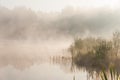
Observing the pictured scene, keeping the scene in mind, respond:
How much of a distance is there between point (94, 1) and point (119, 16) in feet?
0.85

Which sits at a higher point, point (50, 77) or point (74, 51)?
point (74, 51)

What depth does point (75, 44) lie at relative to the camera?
292cm

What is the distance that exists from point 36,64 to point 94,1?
29.9 inches

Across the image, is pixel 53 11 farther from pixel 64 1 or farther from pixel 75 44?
pixel 75 44

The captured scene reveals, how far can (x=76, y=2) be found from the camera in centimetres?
293

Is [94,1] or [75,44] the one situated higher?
[94,1]

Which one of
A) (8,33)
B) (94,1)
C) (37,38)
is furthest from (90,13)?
(8,33)

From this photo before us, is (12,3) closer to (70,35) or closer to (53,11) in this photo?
(53,11)

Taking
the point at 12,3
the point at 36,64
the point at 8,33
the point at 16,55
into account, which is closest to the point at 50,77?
the point at 36,64

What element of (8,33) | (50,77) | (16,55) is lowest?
(50,77)

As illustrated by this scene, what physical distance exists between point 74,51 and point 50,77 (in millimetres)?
312

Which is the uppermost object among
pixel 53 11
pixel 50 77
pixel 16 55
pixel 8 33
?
pixel 53 11

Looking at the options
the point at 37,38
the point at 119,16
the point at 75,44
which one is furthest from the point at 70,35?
the point at 119,16

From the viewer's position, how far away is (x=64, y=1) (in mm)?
2926
